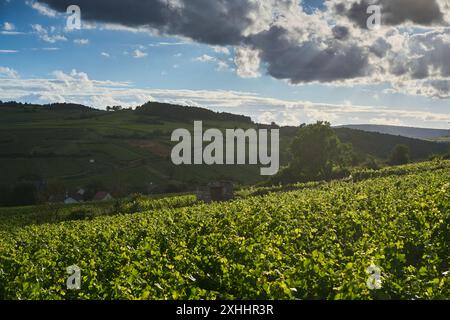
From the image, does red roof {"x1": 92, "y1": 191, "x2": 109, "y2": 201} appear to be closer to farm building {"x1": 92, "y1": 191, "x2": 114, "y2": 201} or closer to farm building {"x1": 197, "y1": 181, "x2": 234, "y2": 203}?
farm building {"x1": 92, "y1": 191, "x2": 114, "y2": 201}

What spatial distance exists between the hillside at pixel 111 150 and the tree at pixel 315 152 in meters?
23.9

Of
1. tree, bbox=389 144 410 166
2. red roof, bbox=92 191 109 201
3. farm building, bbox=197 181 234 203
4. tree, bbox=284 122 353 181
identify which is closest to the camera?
farm building, bbox=197 181 234 203

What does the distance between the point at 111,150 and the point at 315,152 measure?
193ft

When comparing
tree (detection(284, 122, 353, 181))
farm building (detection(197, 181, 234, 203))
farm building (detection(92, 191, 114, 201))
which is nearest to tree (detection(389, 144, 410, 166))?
tree (detection(284, 122, 353, 181))

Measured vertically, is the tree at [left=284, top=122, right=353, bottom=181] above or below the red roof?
above

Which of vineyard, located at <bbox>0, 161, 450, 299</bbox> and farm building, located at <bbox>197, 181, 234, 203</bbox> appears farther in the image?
farm building, located at <bbox>197, 181, 234, 203</bbox>

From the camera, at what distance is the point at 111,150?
4747 inches

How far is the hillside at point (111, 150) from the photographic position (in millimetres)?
103062

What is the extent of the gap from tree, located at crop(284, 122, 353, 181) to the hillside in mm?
23943

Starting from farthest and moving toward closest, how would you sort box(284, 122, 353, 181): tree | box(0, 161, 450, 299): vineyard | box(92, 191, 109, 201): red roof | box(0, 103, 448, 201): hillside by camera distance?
box(0, 103, 448, 201): hillside
box(92, 191, 109, 201): red roof
box(284, 122, 353, 181): tree
box(0, 161, 450, 299): vineyard

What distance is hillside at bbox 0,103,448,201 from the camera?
103062mm

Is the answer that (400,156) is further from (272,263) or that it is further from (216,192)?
(272,263)
